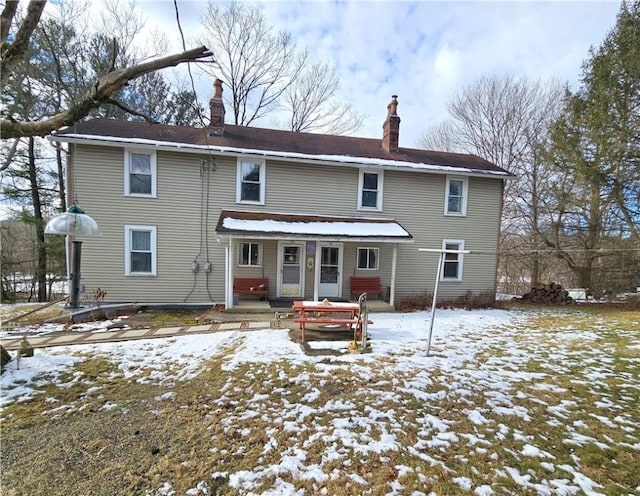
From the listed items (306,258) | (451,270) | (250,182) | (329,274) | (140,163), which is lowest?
(329,274)

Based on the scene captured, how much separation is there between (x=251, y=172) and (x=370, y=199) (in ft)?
15.7

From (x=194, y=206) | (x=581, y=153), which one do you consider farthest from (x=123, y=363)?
(x=581, y=153)

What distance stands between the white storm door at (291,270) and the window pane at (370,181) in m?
3.59

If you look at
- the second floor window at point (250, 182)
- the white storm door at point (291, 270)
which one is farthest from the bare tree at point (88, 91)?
the white storm door at point (291, 270)

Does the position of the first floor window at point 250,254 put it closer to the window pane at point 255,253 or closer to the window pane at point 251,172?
the window pane at point 255,253

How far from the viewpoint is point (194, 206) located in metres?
10.8

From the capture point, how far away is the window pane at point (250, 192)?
1115 cm

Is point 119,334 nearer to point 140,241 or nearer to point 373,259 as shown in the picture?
point 140,241

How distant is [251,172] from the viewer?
11.2m

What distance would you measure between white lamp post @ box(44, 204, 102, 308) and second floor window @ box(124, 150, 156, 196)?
2711mm

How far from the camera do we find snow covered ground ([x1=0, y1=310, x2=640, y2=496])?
9.36ft

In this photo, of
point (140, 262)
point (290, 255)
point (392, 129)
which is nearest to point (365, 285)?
point (290, 255)

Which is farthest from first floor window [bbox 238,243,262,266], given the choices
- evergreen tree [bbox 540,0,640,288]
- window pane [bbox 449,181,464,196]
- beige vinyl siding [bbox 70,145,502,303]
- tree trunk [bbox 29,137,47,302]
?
evergreen tree [bbox 540,0,640,288]

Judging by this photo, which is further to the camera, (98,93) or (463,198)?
(463,198)
